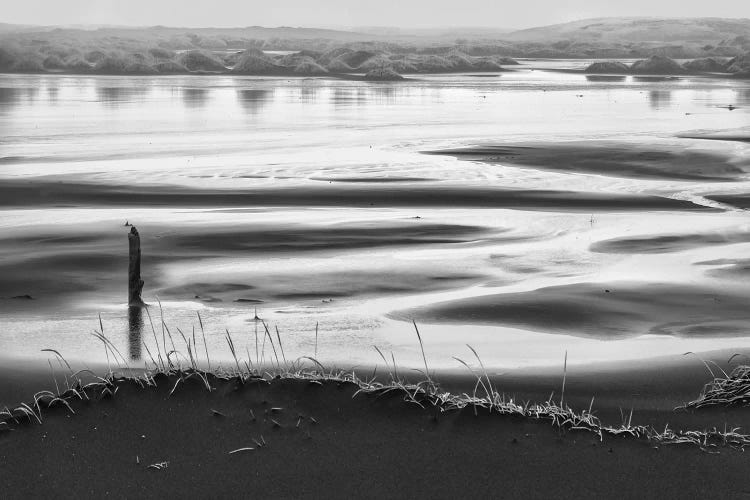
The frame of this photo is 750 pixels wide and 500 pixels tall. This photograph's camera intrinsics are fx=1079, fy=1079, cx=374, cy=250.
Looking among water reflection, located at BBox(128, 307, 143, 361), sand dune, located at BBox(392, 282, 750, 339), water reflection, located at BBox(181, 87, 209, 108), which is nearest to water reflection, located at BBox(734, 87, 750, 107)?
water reflection, located at BBox(181, 87, 209, 108)

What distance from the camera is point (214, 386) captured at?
→ 7.22 metres

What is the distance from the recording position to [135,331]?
30.5 ft

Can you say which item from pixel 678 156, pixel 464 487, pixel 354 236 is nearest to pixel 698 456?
pixel 464 487

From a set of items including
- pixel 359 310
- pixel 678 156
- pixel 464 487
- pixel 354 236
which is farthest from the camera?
pixel 678 156

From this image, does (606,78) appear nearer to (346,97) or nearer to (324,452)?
(346,97)

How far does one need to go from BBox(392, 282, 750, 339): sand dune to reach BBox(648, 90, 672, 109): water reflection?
31.4 metres

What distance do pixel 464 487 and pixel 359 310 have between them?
426 cm

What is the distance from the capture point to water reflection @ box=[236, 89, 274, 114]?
39.6 meters

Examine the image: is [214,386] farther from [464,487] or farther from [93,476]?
[464,487]

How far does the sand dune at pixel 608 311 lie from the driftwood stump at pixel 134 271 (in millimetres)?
2420

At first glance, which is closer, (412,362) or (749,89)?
(412,362)

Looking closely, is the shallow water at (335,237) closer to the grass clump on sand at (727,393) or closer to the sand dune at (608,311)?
the sand dune at (608,311)

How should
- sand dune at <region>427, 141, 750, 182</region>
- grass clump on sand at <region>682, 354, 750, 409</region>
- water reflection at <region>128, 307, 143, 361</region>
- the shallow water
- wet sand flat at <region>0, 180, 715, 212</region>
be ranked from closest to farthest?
grass clump on sand at <region>682, 354, 750, 409</region>, water reflection at <region>128, 307, 143, 361</region>, the shallow water, wet sand flat at <region>0, 180, 715, 212</region>, sand dune at <region>427, 141, 750, 182</region>

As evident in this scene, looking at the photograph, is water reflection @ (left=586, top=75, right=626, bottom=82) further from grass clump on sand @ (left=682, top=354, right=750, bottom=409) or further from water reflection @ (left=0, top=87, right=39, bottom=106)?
grass clump on sand @ (left=682, top=354, right=750, bottom=409)
